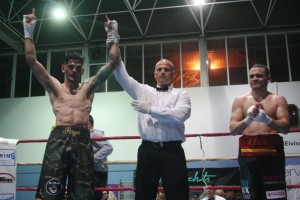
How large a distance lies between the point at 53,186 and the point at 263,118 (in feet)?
4.81

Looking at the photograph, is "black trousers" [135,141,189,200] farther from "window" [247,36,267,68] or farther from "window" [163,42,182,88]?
"window" [247,36,267,68]

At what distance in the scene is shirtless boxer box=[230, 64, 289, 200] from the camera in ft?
7.82

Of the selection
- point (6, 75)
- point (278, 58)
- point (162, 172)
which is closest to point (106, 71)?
point (162, 172)

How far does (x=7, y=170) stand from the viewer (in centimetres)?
310

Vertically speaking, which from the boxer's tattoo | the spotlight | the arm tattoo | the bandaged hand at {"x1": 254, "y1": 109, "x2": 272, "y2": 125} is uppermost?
the spotlight

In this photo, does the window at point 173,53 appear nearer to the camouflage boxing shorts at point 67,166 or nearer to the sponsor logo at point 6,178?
the sponsor logo at point 6,178

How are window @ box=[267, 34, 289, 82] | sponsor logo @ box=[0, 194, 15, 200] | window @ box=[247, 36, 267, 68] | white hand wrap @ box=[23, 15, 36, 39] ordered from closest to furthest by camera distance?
white hand wrap @ box=[23, 15, 36, 39] < sponsor logo @ box=[0, 194, 15, 200] < window @ box=[267, 34, 289, 82] < window @ box=[247, 36, 267, 68]

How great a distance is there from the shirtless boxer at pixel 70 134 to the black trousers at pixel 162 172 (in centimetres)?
36

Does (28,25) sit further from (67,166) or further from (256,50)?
(256,50)

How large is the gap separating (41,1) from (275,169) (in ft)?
28.3

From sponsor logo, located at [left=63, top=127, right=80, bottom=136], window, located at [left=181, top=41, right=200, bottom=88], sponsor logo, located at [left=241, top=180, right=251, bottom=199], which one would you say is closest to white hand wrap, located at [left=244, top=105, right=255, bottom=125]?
sponsor logo, located at [left=241, top=180, right=251, bottom=199]

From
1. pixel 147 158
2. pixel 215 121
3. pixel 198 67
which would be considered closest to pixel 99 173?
pixel 147 158

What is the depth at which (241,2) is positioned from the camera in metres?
9.55

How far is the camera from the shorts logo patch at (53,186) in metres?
2.37
